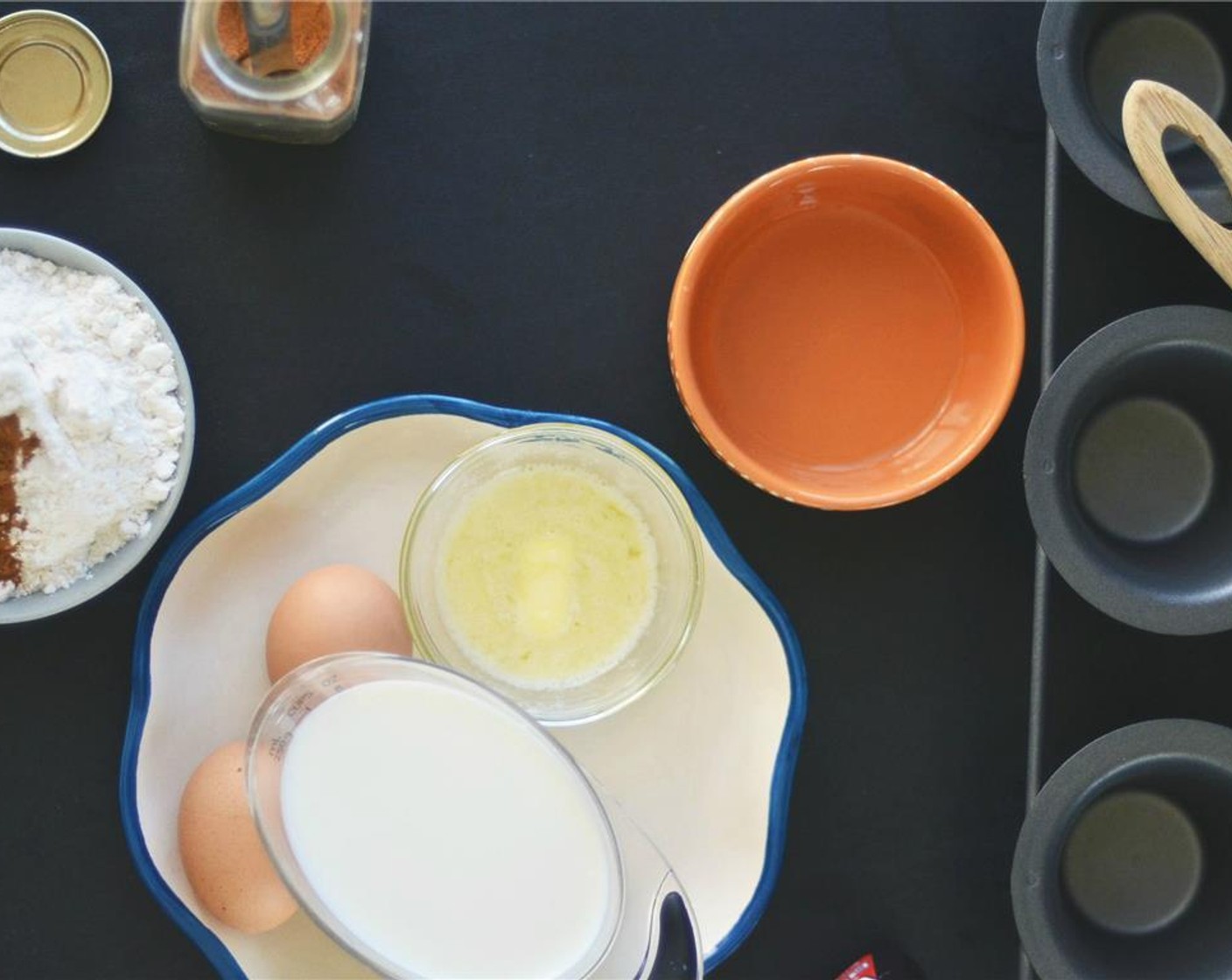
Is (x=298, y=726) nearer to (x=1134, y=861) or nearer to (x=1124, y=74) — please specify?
(x=1134, y=861)

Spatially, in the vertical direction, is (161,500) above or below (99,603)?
above

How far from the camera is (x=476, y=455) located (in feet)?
3.31

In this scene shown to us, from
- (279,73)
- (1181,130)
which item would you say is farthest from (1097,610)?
(279,73)

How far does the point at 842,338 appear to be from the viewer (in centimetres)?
108

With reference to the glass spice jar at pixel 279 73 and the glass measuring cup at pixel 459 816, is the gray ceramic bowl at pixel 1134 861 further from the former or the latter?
the glass spice jar at pixel 279 73

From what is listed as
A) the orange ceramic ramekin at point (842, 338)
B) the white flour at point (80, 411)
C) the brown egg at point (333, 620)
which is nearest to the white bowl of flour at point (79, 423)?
the white flour at point (80, 411)

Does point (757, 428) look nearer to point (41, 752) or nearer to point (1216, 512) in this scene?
point (1216, 512)

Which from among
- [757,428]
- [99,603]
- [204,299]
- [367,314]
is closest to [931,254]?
[757,428]

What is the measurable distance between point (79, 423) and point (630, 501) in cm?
41

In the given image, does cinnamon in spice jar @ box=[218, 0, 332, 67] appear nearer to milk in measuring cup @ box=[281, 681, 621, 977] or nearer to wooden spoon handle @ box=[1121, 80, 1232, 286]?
milk in measuring cup @ box=[281, 681, 621, 977]

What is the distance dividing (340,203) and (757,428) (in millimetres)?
387

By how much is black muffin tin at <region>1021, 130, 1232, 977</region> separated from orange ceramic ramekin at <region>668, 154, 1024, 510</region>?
0.33 ft

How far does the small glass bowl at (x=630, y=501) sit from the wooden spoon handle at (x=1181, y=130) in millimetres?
447

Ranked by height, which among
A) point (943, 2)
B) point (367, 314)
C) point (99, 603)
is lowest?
point (99, 603)
